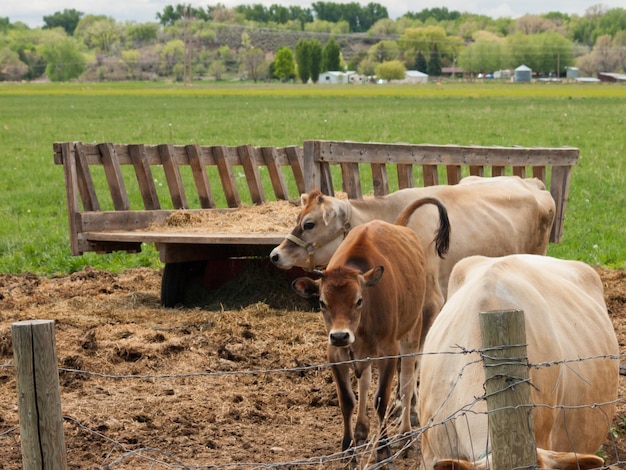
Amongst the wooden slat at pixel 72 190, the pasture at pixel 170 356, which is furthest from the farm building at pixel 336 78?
the wooden slat at pixel 72 190

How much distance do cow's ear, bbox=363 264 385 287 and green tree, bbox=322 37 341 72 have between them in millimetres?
182771

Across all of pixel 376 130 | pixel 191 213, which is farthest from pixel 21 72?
pixel 191 213

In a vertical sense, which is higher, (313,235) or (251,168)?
(313,235)

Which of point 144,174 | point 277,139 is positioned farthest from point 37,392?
point 277,139

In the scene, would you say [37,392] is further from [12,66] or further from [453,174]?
[12,66]

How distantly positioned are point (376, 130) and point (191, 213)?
2521cm

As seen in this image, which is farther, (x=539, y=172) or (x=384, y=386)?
(x=539, y=172)

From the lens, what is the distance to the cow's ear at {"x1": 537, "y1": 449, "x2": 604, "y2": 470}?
336 centimetres

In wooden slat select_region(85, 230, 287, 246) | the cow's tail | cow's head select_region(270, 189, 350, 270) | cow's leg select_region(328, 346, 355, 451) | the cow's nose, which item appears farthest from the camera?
wooden slat select_region(85, 230, 287, 246)

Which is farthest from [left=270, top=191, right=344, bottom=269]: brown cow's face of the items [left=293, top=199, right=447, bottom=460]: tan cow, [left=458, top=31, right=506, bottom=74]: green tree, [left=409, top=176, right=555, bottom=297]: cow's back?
[left=458, top=31, right=506, bottom=74]: green tree

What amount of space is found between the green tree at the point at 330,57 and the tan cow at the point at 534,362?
602 ft

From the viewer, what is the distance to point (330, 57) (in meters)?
Result: 192

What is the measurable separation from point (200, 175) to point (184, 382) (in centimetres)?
485

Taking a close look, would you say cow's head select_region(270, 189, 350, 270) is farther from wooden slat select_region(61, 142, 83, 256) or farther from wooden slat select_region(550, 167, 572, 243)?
wooden slat select_region(550, 167, 572, 243)
